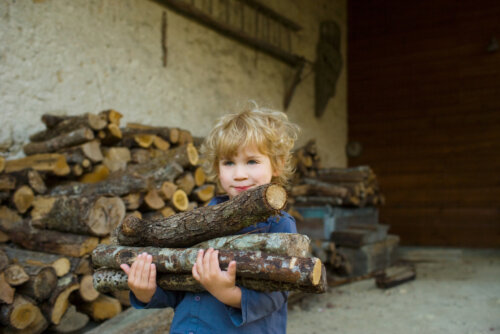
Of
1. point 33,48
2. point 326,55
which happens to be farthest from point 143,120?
point 326,55

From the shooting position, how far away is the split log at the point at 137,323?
2330mm

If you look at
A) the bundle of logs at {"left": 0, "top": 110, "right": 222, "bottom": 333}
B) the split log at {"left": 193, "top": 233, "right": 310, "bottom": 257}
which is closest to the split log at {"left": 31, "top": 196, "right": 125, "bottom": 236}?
the bundle of logs at {"left": 0, "top": 110, "right": 222, "bottom": 333}

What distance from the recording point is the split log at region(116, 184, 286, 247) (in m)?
1.29

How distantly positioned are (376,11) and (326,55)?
4.53 ft

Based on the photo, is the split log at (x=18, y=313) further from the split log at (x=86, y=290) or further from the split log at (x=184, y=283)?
the split log at (x=184, y=283)

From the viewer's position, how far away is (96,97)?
400 cm

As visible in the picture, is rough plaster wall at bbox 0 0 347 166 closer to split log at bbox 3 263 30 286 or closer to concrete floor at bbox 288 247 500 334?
split log at bbox 3 263 30 286

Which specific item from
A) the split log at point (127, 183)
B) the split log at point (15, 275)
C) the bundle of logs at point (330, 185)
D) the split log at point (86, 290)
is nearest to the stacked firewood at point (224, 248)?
the split log at point (15, 275)

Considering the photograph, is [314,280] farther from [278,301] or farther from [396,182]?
[396,182]

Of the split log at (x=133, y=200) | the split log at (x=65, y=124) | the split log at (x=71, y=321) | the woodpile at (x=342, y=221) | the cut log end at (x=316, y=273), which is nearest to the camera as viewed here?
the cut log end at (x=316, y=273)

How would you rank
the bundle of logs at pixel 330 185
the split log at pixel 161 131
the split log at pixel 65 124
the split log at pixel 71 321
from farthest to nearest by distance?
1. the bundle of logs at pixel 330 185
2. the split log at pixel 161 131
3. the split log at pixel 65 124
4. the split log at pixel 71 321

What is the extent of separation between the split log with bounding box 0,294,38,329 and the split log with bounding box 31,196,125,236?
498 millimetres

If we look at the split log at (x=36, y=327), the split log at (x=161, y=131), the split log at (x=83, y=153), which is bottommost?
the split log at (x=36, y=327)

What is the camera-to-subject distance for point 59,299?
94.3 inches
